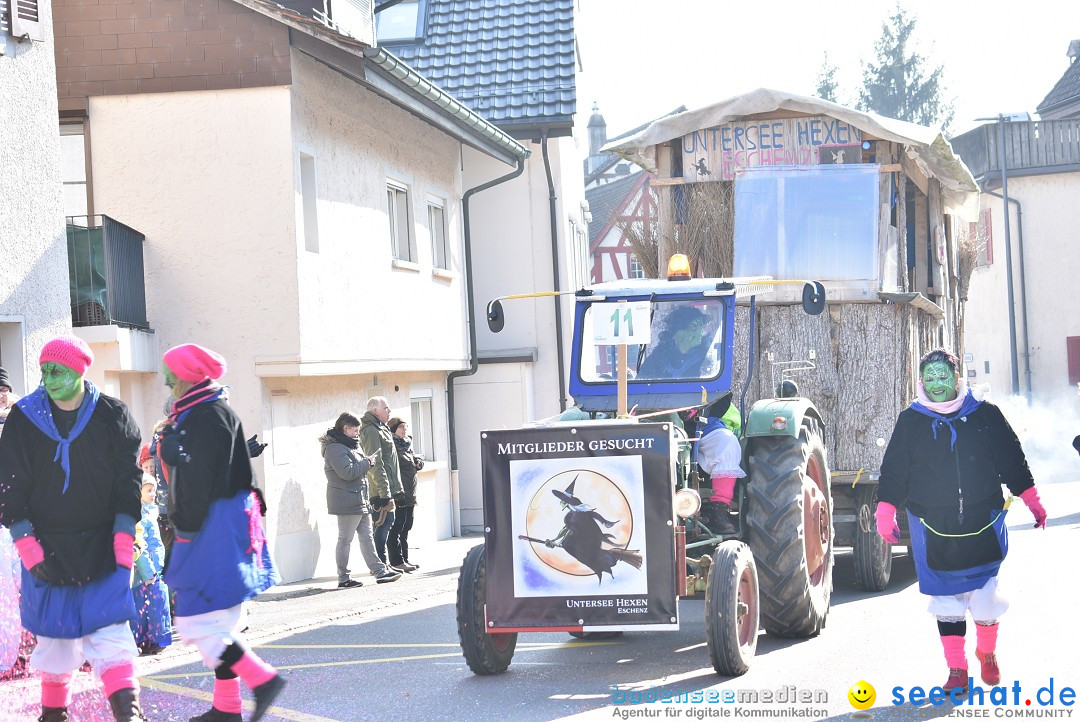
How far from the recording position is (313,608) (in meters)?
12.3

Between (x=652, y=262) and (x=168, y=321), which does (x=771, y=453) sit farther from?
(x=168, y=321)

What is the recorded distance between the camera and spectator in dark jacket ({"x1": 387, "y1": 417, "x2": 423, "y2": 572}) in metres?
15.1

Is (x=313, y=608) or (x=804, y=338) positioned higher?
(x=804, y=338)

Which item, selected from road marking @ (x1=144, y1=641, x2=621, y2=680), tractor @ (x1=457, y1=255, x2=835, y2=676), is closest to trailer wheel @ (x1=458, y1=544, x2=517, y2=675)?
tractor @ (x1=457, y1=255, x2=835, y2=676)

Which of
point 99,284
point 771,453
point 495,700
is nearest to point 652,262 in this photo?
point 771,453

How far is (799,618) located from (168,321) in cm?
784

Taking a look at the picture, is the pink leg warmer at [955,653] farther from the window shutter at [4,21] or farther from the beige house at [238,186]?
the beige house at [238,186]

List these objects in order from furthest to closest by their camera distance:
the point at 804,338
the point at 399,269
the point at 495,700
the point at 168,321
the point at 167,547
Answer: the point at 399,269 → the point at 168,321 → the point at 804,338 → the point at 167,547 → the point at 495,700

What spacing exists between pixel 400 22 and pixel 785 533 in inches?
717

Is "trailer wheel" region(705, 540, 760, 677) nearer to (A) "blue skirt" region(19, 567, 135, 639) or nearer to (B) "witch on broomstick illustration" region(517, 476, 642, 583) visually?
(B) "witch on broomstick illustration" region(517, 476, 642, 583)

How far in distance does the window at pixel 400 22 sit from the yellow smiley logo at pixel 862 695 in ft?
62.5

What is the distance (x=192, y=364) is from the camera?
662cm

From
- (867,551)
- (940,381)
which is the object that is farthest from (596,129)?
(940,381)

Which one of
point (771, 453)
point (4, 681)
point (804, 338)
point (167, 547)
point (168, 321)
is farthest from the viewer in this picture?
point (168, 321)
